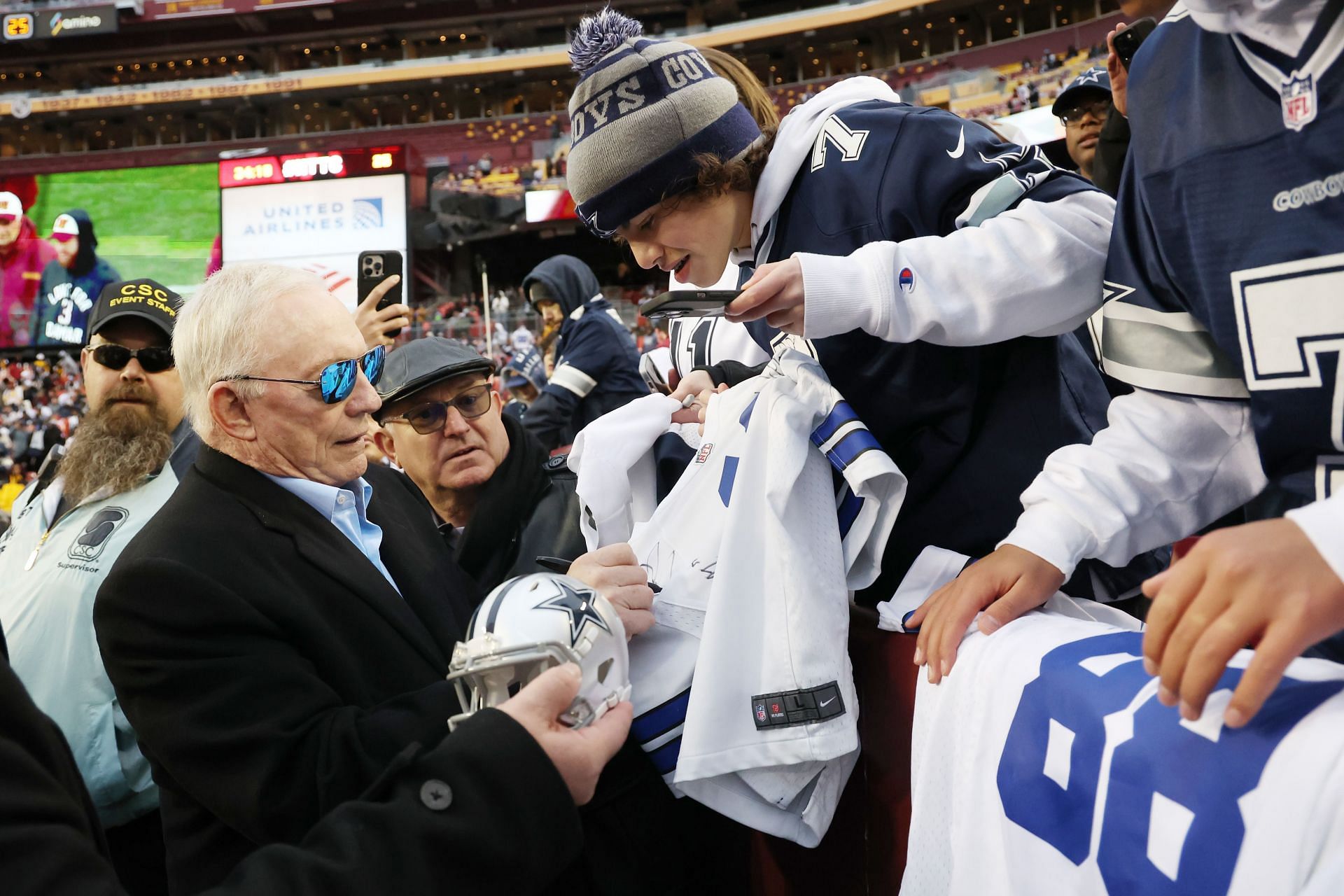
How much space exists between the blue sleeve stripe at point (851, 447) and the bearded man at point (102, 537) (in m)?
1.72

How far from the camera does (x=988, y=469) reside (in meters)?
1.53

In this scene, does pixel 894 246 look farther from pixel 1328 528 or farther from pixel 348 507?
pixel 348 507

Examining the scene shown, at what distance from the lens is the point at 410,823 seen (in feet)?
3.50

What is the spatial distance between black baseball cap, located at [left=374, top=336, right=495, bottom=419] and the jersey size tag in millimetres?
1609

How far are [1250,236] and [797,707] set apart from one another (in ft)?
2.42

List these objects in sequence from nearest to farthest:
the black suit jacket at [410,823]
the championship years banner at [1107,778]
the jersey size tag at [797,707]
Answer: the championship years banner at [1107,778]
the black suit jacket at [410,823]
the jersey size tag at [797,707]

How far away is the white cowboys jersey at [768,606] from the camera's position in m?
1.31

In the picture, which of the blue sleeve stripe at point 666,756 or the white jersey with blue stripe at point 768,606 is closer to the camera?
the white jersey with blue stripe at point 768,606

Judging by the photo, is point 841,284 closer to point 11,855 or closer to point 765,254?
point 765,254

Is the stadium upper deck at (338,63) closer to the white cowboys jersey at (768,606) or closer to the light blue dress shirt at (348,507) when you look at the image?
the light blue dress shirt at (348,507)

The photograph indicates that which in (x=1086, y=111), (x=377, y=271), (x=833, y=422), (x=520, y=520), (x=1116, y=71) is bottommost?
(x=520, y=520)

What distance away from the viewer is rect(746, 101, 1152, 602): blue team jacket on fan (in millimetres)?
1507

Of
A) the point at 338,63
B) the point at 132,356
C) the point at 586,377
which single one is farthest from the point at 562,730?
the point at 338,63

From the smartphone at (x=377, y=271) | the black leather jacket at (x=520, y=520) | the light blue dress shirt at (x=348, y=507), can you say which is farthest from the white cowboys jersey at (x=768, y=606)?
the smartphone at (x=377, y=271)
